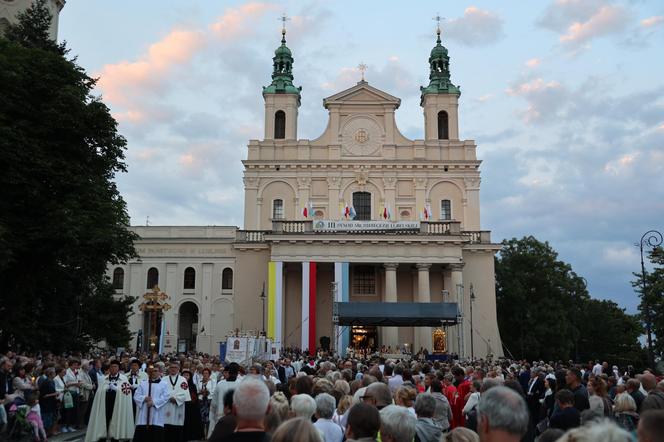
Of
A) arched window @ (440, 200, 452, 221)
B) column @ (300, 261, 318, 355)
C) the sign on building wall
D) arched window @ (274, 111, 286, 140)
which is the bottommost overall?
column @ (300, 261, 318, 355)

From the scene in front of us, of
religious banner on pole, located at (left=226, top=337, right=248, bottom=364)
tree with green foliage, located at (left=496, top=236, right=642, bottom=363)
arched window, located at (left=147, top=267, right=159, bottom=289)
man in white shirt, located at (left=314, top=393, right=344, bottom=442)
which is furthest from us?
arched window, located at (left=147, top=267, right=159, bottom=289)

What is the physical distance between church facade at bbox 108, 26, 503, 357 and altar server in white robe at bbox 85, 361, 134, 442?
2405cm

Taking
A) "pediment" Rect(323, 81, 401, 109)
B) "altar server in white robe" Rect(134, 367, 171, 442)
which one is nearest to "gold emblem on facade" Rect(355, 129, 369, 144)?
"pediment" Rect(323, 81, 401, 109)

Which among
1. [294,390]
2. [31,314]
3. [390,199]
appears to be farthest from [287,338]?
[294,390]

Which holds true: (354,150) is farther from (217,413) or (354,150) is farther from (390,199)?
(217,413)

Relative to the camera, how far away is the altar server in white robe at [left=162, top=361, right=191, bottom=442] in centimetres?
1253

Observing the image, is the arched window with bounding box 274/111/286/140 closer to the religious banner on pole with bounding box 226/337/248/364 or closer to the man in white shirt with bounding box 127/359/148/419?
the religious banner on pole with bounding box 226/337/248/364

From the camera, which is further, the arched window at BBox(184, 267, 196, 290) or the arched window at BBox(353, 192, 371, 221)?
the arched window at BBox(184, 267, 196, 290)

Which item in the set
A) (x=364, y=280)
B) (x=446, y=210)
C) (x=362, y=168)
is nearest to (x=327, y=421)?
(x=364, y=280)

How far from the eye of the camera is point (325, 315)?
4500 cm

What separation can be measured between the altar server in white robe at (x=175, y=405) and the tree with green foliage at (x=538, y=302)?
41877 mm

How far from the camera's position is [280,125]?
172 feet

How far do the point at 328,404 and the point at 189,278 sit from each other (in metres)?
48.8

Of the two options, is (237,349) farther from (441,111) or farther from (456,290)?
(441,111)
